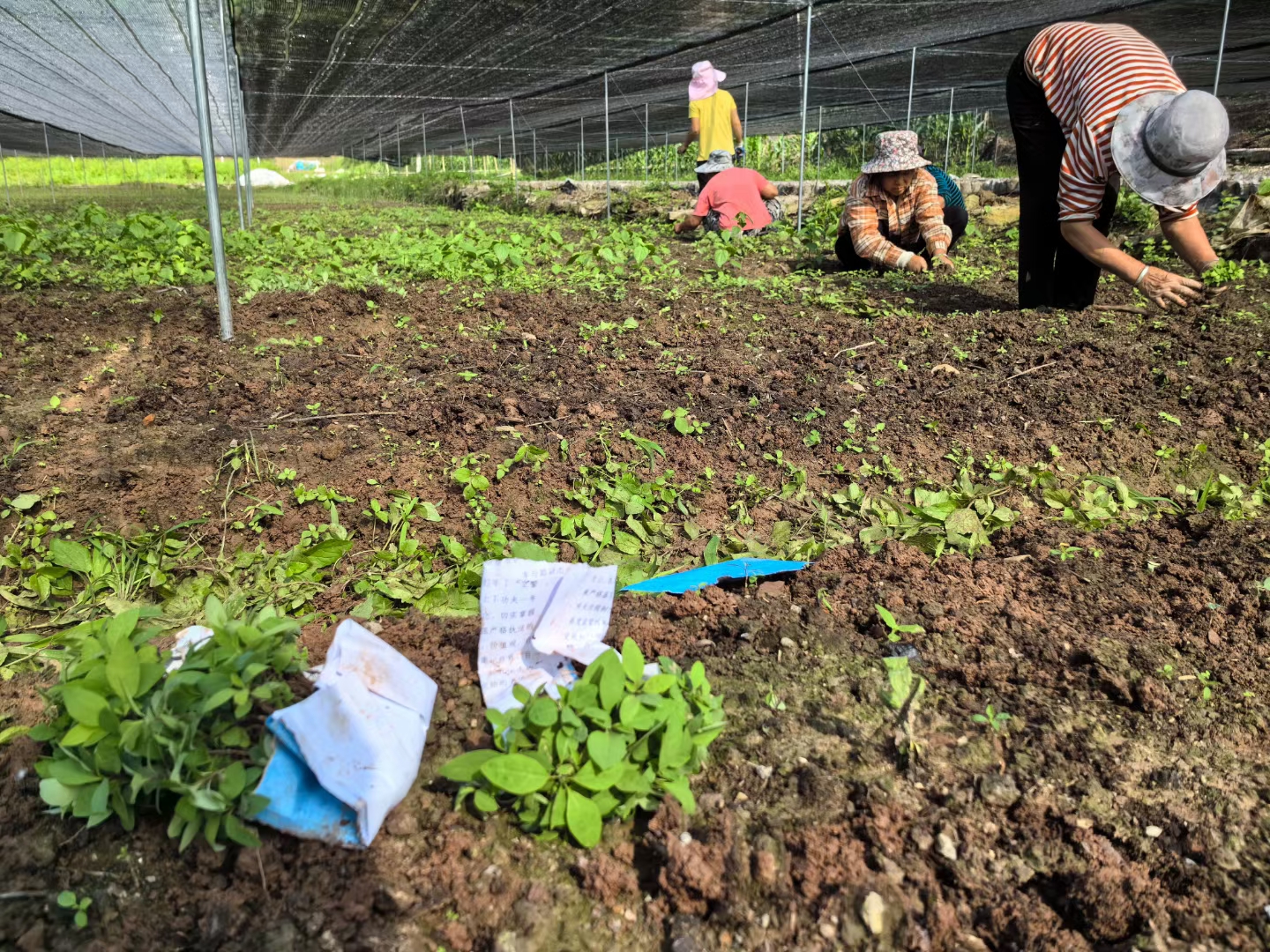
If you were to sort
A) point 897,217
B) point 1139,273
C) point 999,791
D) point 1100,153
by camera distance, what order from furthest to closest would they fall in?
point 897,217, point 1139,273, point 1100,153, point 999,791

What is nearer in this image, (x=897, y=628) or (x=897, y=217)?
(x=897, y=628)

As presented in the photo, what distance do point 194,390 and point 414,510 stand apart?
143 cm

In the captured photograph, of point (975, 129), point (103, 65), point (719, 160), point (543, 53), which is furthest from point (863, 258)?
point (975, 129)

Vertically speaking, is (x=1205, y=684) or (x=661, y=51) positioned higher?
(x=661, y=51)

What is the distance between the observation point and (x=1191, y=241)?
361 centimetres

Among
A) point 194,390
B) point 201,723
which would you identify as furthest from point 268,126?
point 201,723

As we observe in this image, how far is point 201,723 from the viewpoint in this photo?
136 centimetres

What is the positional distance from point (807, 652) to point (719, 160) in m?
6.99

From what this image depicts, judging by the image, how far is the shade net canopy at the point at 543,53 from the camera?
777 centimetres

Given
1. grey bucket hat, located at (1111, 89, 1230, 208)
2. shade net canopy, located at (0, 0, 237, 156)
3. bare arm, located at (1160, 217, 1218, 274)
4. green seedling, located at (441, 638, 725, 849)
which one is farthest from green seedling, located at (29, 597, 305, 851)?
shade net canopy, located at (0, 0, 237, 156)

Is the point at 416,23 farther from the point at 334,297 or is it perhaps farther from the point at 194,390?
the point at 194,390

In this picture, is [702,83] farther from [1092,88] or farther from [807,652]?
[807,652]

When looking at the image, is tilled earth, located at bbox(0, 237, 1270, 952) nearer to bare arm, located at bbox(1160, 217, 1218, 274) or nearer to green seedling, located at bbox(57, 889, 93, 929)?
green seedling, located at bbox(57, 889, 93, 929)

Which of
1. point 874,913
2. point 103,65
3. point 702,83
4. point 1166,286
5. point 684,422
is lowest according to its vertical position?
point 874,913
